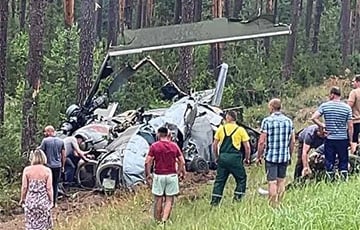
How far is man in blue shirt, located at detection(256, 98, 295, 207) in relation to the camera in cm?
1176

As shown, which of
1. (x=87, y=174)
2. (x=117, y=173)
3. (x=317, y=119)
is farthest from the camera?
(x=87, y=174)

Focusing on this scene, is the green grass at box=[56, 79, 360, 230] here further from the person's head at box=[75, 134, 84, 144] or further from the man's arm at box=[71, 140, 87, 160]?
the person's head at box=[75, 134, 84, 144]

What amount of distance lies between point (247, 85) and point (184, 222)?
2065 centimetres

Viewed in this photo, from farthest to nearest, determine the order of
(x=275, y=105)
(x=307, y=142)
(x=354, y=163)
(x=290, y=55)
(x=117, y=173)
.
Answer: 1. (x=290, y=55)
2. (x=117, y=173)
3. (x=354, y=163)
4. (x=307, y=142)
5. (x=275, y=105)

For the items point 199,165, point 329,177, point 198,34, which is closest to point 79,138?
point 199,165

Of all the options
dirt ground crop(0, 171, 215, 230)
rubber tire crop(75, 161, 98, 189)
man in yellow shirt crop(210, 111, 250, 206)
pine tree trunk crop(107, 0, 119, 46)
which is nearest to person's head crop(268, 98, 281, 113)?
man in yellow shirt crop(210, 111, 250, 206)

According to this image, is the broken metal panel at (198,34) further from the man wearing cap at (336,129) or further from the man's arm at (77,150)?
the man wearing cap at (336,129)

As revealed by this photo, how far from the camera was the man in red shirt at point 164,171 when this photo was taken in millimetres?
11719

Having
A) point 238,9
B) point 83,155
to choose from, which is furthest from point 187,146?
point 238,9

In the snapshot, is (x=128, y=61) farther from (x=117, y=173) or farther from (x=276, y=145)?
(x=276, y=145)

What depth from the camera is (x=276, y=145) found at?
11758mm

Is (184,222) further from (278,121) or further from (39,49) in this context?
(39,49)

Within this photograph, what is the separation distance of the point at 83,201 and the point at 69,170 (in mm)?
1344

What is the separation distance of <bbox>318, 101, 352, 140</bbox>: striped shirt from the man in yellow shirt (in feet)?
4.51
